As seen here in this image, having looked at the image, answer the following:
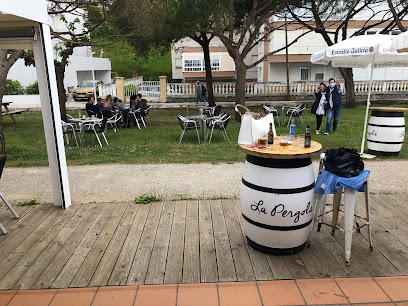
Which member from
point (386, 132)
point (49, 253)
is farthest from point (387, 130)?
point (49, 253)

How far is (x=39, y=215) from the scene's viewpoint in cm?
411

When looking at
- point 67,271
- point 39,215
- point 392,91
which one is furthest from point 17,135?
point 392,91

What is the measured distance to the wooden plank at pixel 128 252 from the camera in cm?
279

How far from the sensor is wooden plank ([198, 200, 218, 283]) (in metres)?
2.82

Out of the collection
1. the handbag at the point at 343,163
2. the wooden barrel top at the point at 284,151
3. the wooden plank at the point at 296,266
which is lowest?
the wooden plank at the point at 296,266

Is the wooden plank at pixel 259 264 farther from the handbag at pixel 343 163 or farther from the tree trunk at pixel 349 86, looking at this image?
the tree trunk at pixel 349 86

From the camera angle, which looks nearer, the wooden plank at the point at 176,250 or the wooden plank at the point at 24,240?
the wooden plank at the point at 176,250

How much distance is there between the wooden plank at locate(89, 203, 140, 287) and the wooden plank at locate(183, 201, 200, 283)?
0.63 metres

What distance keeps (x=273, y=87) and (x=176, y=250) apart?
19.3 metres

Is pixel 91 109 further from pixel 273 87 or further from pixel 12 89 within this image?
pixel 12 89

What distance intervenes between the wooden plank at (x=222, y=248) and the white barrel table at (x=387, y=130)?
447cm

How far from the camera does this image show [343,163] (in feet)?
9.66

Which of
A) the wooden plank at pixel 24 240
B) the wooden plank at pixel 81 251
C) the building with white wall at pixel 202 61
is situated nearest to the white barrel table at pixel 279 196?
the wooden plank at pixel 81 251

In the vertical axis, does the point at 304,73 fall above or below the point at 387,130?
above
